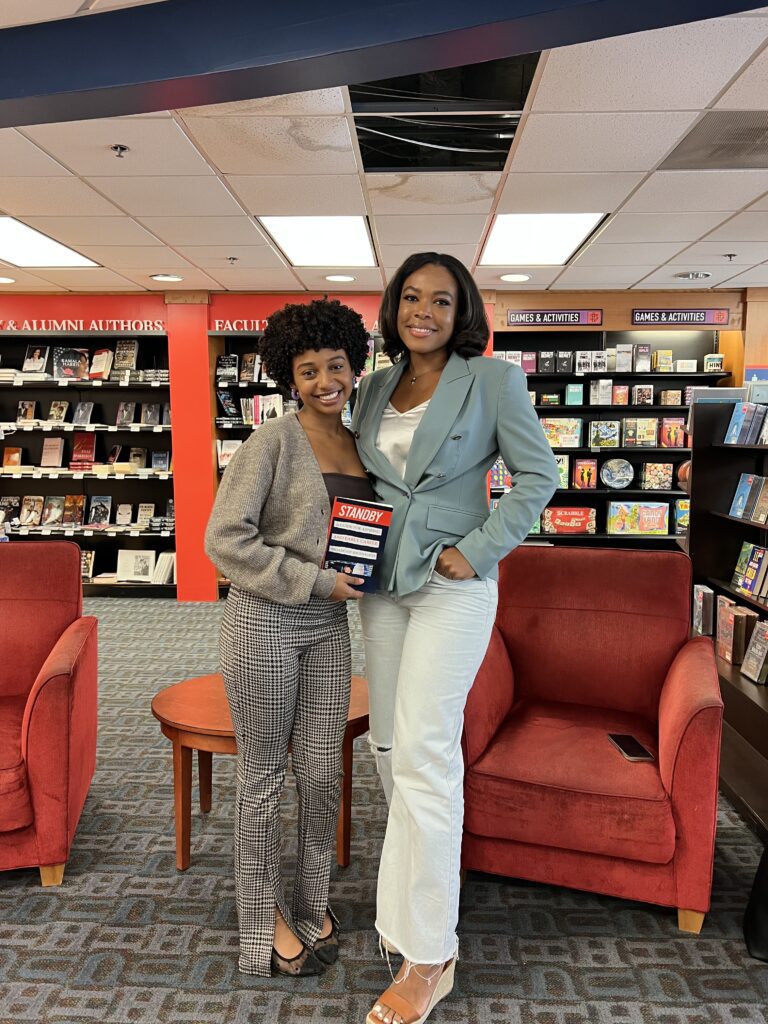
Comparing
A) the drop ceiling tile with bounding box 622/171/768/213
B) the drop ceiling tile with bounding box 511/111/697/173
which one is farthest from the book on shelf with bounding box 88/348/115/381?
the drop ceiling tile with bounding box 622/171/768/213

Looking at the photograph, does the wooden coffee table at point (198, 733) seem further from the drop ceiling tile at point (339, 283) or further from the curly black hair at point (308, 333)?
the drop ceiling tile at point (339, 283)

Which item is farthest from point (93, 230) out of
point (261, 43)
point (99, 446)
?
point (261, 43)

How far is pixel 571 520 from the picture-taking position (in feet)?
24.0

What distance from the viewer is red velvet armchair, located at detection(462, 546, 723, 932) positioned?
2158 millimetres

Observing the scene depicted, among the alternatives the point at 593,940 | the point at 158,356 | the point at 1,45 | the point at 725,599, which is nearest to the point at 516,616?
the point at 593,940

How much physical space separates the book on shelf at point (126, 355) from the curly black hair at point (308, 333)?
18.9ft

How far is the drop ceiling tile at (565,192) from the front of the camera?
13.1 ft

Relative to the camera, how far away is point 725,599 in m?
3.74

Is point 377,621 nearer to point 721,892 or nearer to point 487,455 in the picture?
point 487,455

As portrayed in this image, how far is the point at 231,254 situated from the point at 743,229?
11.4 feet

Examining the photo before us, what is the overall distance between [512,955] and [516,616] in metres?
1.12

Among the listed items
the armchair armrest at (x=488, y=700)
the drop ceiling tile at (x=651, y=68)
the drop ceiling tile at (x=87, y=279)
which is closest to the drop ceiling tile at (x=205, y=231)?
the drop ceiling tile at (x=87, y=279)

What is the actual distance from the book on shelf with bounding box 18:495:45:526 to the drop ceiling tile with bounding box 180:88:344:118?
5252mm

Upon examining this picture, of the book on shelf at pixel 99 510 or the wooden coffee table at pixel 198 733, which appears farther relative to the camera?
the book on shelf at pixel 99 510
